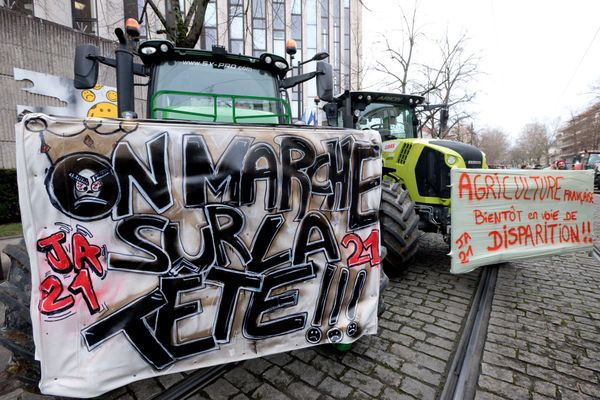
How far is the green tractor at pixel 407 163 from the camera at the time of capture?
4.10 metres

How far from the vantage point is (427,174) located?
4875mm

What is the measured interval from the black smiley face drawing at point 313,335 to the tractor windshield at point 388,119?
4199mm

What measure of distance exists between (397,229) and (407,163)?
1560mm

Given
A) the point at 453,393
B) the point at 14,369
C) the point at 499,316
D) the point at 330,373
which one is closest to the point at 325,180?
the point at 330,373

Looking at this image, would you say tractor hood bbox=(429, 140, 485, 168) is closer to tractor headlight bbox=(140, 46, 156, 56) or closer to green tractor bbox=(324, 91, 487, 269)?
green tractor bbox=(324, 91, 487, 269)

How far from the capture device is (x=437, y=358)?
273 centimetres

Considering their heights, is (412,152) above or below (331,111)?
below

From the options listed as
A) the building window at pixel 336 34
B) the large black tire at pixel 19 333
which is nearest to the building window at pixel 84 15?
the large black tire at pixel 19 333

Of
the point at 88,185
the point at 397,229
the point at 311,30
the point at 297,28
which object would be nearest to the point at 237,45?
the point at 297,28

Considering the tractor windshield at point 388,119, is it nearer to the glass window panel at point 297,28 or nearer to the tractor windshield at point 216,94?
the tractor windshield at point 216,94

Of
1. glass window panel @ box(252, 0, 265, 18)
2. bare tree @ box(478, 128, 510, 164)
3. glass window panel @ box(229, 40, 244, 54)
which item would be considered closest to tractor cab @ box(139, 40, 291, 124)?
glass window panel @ box(252, 0, 265, 18)

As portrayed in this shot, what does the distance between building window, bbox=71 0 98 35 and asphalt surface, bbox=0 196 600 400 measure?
18.5m

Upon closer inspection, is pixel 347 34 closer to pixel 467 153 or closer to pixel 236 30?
pixel 236 30

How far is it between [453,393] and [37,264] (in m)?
2.84
